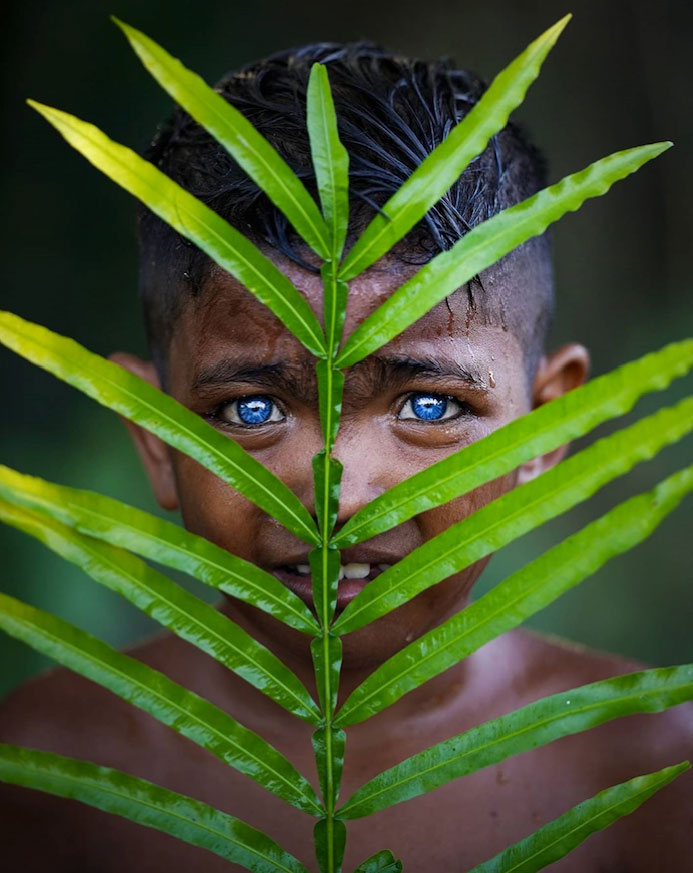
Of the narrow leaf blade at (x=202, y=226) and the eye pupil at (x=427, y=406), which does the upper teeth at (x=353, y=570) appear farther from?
the narrow leaf blade at (x=202, y=226)

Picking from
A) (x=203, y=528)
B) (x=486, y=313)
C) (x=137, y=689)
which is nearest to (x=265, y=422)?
(x=203, y=528)

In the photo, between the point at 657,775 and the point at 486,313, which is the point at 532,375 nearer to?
the point at 486,313

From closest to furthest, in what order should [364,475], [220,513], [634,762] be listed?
[364,475], [220,513], [634,762]

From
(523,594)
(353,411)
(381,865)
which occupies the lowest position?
(381,865)

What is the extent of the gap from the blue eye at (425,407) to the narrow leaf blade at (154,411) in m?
0.35

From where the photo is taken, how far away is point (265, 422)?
1153 mm

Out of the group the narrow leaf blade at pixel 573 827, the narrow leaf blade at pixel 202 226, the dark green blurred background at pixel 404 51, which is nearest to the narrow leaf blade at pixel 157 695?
the narrow leaf blade at pixel 573 827

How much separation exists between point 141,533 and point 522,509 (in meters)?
0.27

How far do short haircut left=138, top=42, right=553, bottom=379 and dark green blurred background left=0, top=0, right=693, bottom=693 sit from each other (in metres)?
1.06

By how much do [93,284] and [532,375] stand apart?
152cm

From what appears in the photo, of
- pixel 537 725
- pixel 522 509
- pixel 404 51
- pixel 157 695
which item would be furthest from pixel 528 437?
pixel 404 51

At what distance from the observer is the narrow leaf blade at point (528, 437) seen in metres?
0.73

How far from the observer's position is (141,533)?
794mm

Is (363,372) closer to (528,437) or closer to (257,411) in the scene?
(257,411)
